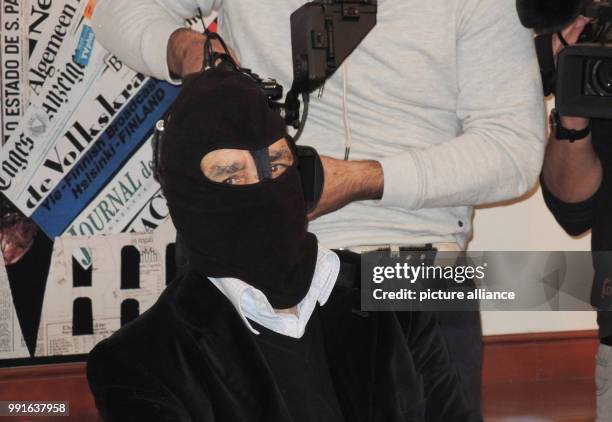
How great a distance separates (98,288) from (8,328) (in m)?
0.28

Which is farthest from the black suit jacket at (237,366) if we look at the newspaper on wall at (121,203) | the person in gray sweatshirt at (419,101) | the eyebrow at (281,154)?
the newspaper on wall at (121,203)

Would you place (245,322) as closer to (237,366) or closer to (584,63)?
(237,366)

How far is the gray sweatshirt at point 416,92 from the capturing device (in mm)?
1456

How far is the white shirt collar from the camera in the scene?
50.6 inches

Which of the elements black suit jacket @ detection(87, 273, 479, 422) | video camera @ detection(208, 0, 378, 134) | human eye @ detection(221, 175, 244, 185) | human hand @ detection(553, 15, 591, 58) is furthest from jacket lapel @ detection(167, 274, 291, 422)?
human hand @ detection(553, 15, 591, 58)

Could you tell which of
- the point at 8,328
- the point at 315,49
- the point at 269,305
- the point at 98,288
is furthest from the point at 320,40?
the point at 8,328

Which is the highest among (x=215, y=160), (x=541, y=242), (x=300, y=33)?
(x=300, y=33)

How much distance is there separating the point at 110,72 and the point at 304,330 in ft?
4.62

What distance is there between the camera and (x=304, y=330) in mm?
1336

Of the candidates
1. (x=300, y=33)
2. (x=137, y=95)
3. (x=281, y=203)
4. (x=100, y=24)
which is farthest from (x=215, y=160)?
(x=137, y=95)

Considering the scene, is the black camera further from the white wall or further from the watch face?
the white wall

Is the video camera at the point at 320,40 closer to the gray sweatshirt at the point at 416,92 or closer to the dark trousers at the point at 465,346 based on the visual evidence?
the gray sweatshirt at the point at 416,92

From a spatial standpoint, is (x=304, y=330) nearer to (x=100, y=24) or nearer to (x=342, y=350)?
(x=342, y=350)

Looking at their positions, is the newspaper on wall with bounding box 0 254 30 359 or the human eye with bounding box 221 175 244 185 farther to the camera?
→ the newspaper on wall with bounding box 0 254 30 359
